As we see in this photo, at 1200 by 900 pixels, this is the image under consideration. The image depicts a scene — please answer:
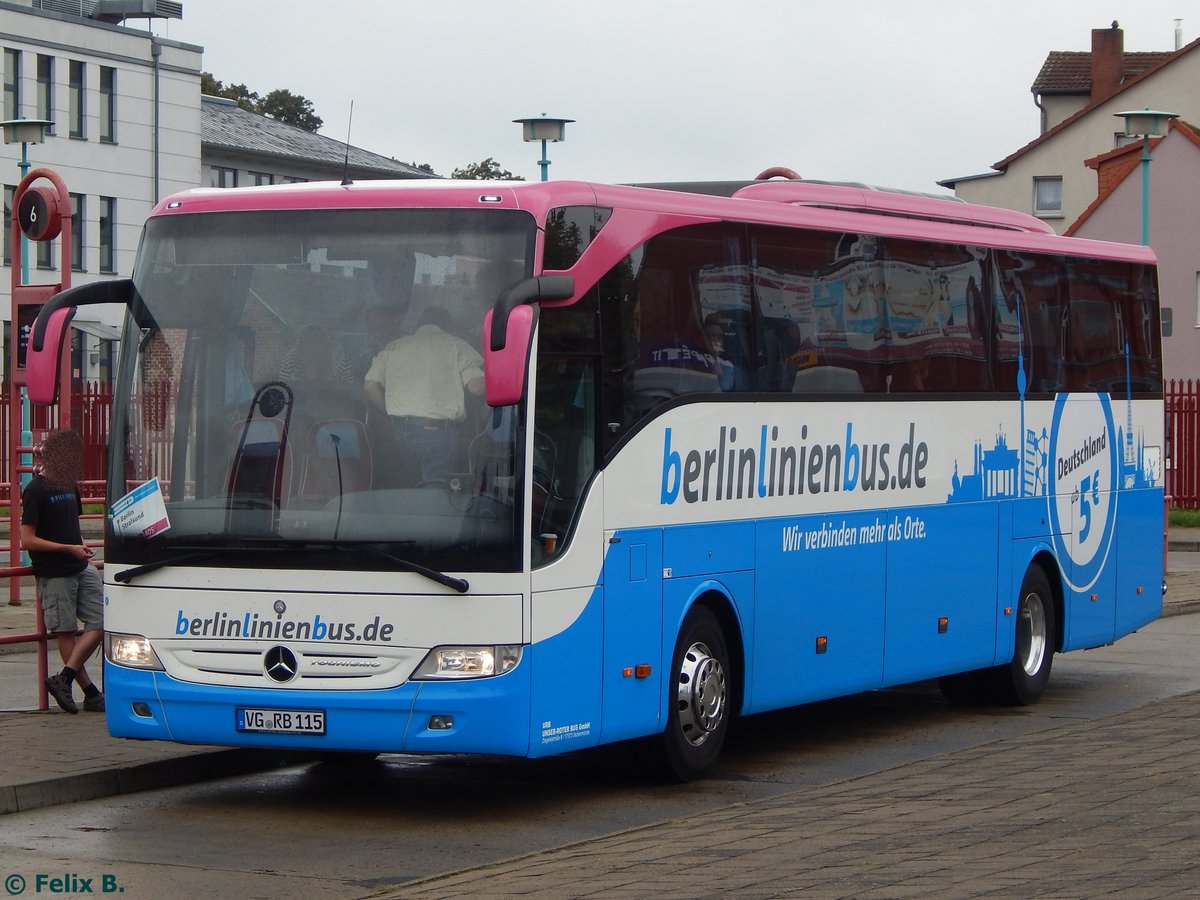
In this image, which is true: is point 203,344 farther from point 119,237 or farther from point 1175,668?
point 119,237

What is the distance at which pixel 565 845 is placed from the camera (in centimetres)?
945

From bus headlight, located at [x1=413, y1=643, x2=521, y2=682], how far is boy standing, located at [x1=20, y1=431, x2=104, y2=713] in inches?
152

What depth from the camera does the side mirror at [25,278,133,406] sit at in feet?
33.5

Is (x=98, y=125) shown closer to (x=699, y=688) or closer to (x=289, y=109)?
(x=289, y=109)

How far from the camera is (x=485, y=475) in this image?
9922 mm

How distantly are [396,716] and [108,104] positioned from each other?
56.5 m

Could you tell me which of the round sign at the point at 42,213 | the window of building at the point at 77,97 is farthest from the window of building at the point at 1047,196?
the round sign at the point at 42,213

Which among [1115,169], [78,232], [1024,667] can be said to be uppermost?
[1115,169]

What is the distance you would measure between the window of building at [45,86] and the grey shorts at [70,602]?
50.2 metres

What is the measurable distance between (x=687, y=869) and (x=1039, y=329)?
302 inches

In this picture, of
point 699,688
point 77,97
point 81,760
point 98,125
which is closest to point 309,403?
point 81,760

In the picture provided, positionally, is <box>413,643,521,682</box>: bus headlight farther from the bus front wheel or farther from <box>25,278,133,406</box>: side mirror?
the bus front wheel

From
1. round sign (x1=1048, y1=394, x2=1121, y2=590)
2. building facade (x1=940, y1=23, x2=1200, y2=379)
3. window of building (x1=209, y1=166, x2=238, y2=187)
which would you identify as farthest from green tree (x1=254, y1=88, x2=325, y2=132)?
round sign (x1=1048, y1=394, x2=1121, y2=590)

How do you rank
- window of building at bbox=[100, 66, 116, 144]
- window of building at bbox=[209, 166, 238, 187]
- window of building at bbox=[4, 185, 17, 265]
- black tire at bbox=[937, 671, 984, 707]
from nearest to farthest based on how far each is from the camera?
1. black tire at bbox=[937, 671, 984, 707]
2. window of building at bbox=[4, 185, 17, 265]
3. window of building at bbox=[100, 66, 116, 144]
4. window of building at bbox=[209, 166, 238, 187]
